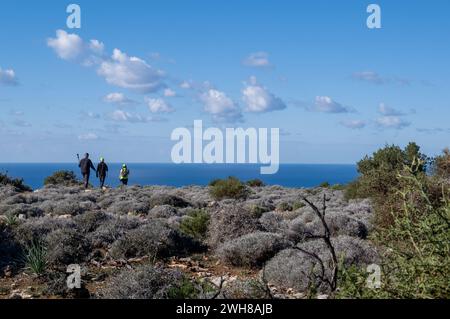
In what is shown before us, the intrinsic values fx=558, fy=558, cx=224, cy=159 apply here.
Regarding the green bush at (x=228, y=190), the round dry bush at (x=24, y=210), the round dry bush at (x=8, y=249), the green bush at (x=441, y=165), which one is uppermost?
the green bush at (x=441, y=165)

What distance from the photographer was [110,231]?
12992 millimetres

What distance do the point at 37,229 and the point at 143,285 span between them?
5981 millimetres

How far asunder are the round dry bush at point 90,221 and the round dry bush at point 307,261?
568cm

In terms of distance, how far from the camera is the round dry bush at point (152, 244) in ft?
38.1

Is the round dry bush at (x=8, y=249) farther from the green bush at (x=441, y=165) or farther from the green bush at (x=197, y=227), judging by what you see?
the green bush at (x=441, y=165)

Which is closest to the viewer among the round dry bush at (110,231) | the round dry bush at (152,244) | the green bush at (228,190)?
the round dry bush at (152,244)

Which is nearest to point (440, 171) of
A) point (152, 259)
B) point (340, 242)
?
point (340, 242)

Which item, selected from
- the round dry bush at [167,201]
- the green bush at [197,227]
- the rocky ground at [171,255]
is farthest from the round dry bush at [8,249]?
the round dry bush at [167,201]

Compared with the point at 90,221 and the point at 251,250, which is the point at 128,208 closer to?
the point at 90,221

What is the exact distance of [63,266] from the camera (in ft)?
35.1

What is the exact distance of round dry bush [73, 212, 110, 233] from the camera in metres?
13.8
